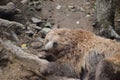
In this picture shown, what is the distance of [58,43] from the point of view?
27.2 ft

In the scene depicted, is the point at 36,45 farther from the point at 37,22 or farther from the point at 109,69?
the point at 109,69

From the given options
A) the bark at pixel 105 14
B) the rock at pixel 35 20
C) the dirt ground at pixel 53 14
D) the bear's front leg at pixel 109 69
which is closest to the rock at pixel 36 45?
the dirt ground at pixel 53 14

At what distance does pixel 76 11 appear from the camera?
1205 cm

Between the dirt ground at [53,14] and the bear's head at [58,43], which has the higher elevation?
the bear's head at [58,43]

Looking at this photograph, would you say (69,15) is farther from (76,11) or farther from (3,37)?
(3,37)

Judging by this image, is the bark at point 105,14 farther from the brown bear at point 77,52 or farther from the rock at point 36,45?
the brown bear at point 77,52

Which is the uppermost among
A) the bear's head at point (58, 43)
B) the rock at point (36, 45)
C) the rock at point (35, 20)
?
the bear's head at point (58, 43)

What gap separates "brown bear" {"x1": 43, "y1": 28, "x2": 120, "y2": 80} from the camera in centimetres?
799

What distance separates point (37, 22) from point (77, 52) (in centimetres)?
323

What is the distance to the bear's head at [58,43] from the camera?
827 centimetres

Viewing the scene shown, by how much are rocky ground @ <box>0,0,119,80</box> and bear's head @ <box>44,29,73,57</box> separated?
656 millimetres

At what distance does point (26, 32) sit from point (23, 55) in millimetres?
1761

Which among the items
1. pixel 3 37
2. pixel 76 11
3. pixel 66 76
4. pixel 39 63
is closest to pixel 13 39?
pixel 3 37

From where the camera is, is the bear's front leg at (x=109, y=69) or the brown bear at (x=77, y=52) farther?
the brown bear at (x=77, y=52)
